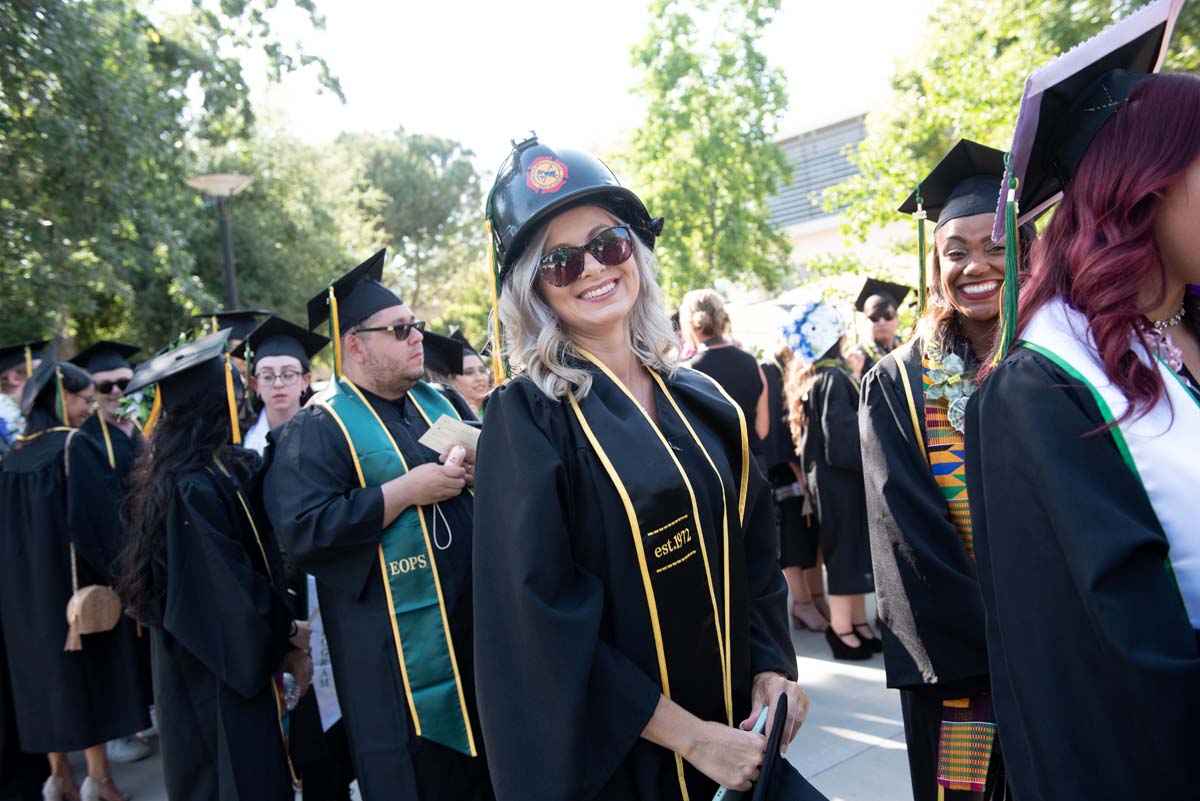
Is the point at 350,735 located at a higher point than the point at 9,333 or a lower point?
lower

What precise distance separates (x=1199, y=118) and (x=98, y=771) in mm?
5370

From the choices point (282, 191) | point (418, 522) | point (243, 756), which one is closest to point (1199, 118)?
point (418, 522)

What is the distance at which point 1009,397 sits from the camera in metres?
1.29

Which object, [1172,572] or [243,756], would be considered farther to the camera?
[243,756]

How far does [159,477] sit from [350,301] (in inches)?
40.9

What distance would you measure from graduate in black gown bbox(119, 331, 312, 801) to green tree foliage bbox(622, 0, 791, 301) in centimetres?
1366

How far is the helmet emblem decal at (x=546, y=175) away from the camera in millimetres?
1931

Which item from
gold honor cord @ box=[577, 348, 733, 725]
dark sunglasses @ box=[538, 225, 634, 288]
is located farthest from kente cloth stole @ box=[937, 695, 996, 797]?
dark sunglasses @ box=[538, 225, 634, 288]

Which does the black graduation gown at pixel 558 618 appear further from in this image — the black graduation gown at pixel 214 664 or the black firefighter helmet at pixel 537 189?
the black graduation gown at pixel 214 664

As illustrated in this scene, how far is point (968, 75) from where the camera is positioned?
9.70 metres

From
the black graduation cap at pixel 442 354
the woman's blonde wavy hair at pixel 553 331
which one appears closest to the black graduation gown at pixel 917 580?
the woman's blonde wavy hair at pixel 553 331

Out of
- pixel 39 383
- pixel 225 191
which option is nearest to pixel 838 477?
pixel 39 383

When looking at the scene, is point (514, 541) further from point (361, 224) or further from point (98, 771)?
point (361, 224)

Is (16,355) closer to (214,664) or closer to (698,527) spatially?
(214,664)
